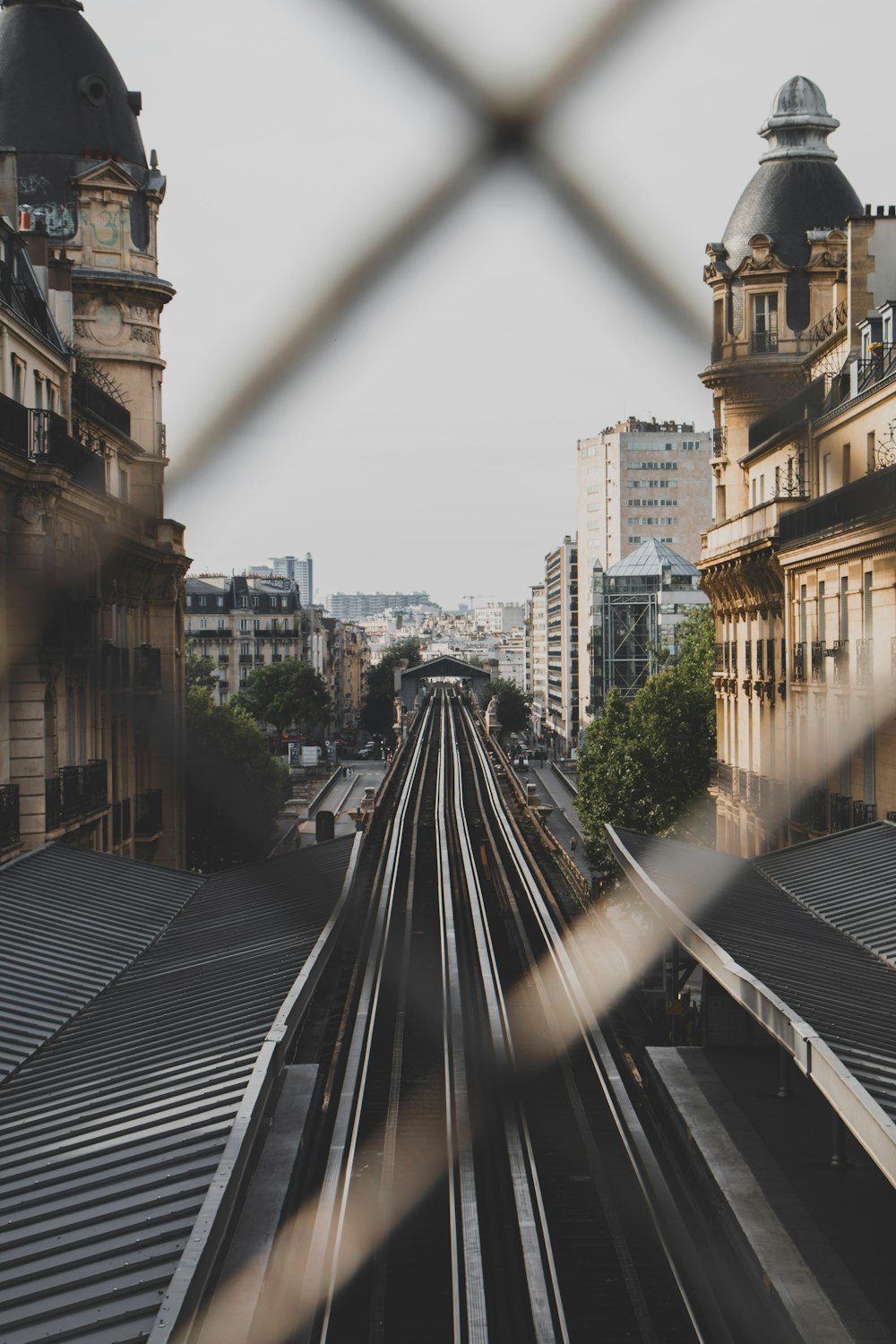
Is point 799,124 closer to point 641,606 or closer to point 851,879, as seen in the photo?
point 851,879

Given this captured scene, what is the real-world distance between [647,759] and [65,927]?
43.3 metres

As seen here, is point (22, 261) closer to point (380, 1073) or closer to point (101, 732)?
point (101, 732)

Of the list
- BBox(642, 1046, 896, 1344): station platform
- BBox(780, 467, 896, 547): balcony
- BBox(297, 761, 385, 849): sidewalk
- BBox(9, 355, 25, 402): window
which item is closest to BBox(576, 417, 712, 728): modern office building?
BBox(297, 761, 385, 849): sidewalk

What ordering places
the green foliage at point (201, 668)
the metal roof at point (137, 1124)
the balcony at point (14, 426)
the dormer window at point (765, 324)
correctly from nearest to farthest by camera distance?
1. the dormer window at point (765, 324)
2. the metal roof at point (137, 1124)
3. the balcony at point (14, 426)
4. the green foliage at point (201, 668)

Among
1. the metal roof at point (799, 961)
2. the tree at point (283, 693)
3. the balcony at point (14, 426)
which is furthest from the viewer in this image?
the tree at point (283, 693)

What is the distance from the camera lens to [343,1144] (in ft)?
67.6

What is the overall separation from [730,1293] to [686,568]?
106097 millimetres

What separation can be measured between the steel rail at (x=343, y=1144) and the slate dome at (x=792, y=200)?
11.5 m

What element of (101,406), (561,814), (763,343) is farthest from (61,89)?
(561,814)

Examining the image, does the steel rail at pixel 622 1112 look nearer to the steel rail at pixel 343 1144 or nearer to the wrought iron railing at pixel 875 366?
the steel rail at pixel 343 1144

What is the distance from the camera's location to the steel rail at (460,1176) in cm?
1414

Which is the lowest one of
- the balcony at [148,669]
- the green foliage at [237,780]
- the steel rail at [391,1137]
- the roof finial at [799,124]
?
the steel rail at [391,1137]

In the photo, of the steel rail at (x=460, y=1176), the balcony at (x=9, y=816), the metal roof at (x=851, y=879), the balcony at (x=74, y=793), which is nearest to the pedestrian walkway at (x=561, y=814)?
the steel rail at (x=460, y=1176)

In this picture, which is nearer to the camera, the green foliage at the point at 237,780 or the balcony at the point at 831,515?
the balcony at the point at 831,515
